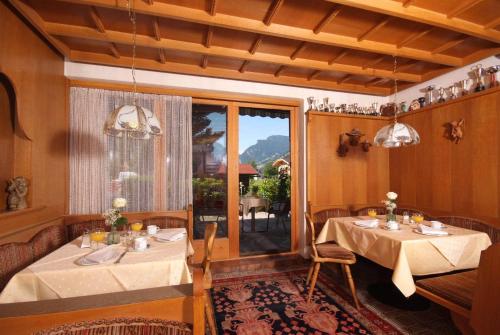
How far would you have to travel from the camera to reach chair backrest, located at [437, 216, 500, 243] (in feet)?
8.10

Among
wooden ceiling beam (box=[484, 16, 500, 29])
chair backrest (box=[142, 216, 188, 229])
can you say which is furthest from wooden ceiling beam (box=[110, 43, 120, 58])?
wooden ceiling beam (box=[484, 16, 500, 29])

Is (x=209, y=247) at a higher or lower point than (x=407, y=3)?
lower

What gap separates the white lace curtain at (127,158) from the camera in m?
2.90

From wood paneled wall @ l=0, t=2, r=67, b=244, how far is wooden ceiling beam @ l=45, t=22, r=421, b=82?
329 millimetres

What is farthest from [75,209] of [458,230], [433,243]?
[458,230]

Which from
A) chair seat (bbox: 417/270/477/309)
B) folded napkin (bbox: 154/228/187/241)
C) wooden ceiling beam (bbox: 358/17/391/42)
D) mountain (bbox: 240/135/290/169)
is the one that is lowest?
chair seat (bbox: 417/270/477/309)

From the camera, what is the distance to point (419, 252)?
1.99 metres

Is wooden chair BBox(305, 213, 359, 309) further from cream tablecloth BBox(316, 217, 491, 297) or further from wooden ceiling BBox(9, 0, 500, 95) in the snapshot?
wooden ceiling BBox(9, 0, 500, 95)

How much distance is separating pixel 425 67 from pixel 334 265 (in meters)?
2.93

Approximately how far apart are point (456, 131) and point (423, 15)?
1585 mm

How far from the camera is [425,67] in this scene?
3.29 m

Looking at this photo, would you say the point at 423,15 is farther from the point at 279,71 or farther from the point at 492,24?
the point at 279,71

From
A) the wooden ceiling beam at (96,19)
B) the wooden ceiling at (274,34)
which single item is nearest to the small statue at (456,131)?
the wooden ceiling at (274,34)

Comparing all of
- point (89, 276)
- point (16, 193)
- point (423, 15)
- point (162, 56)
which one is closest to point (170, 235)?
point (89, 276)
